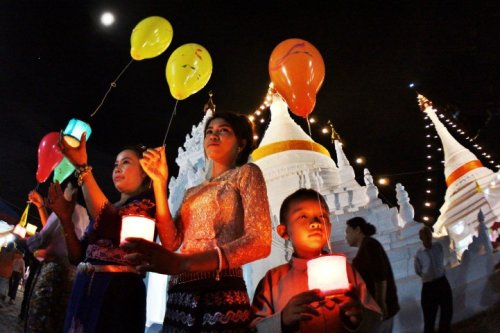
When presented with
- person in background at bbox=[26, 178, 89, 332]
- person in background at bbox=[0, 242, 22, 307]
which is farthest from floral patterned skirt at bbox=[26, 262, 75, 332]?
person in background at bbox=[0, 242, 22, 307]

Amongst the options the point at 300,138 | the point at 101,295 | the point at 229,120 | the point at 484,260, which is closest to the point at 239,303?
the point at 101,295

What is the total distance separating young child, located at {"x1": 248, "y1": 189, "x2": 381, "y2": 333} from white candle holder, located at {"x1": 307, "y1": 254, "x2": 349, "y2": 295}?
0.13 feet

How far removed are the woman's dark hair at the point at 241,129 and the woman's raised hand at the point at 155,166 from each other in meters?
0.36

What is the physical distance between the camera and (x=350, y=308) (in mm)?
1583

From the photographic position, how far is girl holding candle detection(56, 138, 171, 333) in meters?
1.96

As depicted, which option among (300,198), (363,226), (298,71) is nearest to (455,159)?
(363,226)

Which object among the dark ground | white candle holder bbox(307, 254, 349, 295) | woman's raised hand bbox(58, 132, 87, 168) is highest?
woman's raised hand bbox(58, 132, 87, 168)

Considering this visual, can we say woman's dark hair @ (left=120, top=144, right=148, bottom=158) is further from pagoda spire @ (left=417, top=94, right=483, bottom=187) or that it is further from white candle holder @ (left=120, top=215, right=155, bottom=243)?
pagoda spire @ (left=417, top=94, right=483, bottom=187)

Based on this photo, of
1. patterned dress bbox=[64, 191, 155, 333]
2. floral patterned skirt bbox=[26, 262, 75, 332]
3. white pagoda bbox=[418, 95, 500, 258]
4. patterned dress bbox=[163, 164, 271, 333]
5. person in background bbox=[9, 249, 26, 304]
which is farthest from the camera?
white pagoda bbox=[418, 95, 500, 258]

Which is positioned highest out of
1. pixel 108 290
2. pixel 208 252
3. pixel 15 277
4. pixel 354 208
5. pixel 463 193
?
pixel 463 193

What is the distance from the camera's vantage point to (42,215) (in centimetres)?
470

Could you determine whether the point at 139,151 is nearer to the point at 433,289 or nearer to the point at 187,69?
the point at 187,69

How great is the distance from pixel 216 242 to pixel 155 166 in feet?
1.85

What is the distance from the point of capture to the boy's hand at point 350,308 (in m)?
1.57
